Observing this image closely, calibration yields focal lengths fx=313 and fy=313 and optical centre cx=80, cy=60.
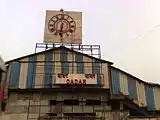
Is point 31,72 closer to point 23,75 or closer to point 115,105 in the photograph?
point 23,75

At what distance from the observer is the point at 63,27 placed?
35.6 metres

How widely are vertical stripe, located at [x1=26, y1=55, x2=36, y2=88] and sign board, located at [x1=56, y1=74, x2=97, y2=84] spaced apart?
8.30ft

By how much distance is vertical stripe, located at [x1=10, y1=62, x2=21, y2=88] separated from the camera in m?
31.0

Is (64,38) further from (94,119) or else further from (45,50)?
(94,119)

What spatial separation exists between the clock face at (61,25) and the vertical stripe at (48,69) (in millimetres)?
3313

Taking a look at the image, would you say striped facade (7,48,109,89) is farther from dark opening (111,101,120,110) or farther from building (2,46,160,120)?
dark opening (111,101,120,110)

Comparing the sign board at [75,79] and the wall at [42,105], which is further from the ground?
the sign board at [75,79]

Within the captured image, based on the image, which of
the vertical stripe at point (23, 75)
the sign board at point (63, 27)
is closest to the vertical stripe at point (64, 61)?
the sign board at point (63, 27)

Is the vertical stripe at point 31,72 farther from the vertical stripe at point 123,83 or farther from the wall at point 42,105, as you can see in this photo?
the vertical stripe at point 123,83

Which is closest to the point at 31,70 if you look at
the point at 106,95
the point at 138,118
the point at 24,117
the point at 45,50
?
the point at 45,50

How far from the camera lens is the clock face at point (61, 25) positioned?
116ft

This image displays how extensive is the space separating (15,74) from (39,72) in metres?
2.40

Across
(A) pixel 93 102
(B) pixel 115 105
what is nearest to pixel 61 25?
(A) pixel 93 102

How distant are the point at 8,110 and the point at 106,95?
9.56 metres
